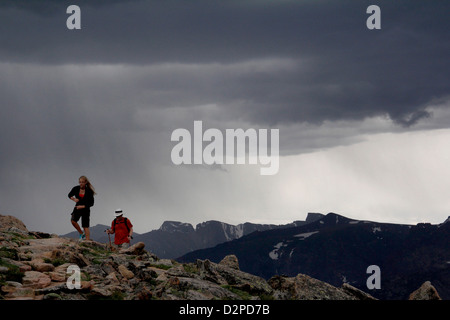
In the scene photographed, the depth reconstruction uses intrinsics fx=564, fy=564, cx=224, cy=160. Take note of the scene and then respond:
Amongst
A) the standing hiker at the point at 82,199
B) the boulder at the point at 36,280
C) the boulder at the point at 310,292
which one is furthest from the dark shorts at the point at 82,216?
the boulder at the point at 310,292

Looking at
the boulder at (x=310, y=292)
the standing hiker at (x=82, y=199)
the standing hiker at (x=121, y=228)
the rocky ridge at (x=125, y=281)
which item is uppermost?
the standing hiker at (x=82, y=199)

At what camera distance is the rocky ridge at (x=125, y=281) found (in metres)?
23.5

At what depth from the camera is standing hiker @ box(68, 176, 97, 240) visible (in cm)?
3525

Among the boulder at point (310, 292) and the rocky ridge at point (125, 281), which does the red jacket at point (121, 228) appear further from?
the boulder at point (310, 292)

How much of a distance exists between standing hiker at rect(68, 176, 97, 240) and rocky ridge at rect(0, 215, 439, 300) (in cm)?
317

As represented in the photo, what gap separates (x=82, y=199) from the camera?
3556 cm

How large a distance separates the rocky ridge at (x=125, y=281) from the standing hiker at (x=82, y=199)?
10.4 feet

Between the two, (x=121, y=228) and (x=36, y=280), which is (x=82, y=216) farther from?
(x=36, y=280)

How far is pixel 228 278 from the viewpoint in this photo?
2952cm

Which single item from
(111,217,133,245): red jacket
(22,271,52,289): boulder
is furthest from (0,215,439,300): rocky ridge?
(111,217,133,245): red jacket

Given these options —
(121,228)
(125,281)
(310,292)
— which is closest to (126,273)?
(125,281)

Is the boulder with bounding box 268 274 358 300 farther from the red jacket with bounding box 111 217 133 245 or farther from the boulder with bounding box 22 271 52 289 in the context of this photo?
the red jacket with bounding box 111 217 133 245

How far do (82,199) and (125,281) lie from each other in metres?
10.5
